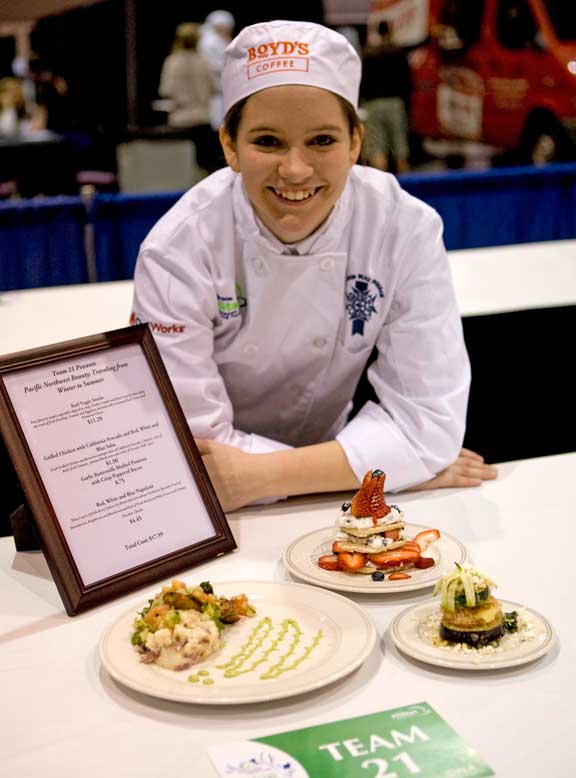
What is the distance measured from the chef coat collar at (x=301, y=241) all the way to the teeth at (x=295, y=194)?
11cm

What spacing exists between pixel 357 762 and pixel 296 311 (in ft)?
3.18

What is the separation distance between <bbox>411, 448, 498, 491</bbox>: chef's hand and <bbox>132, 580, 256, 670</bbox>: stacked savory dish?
1.80ft

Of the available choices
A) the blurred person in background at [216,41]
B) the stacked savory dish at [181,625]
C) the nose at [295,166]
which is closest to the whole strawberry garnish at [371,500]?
the stacked savory dish at [181,625]

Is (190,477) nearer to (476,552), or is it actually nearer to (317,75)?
(476,552)

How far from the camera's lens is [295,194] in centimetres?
163

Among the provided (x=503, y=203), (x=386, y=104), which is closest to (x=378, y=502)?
(x=503, y=203)

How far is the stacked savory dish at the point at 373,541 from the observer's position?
1.31 meters

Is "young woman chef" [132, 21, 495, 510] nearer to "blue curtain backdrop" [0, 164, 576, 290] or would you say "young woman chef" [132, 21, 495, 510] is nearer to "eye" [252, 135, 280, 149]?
"eye" [252, 135, 280, 149]

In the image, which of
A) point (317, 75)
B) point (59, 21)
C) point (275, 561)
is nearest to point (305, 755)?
point (275, 561)

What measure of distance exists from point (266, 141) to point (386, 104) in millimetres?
6185

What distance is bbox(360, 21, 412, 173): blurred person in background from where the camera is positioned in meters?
7.52

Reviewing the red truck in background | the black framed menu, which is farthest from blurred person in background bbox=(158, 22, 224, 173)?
the black framed menu

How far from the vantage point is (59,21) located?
12.4 metres

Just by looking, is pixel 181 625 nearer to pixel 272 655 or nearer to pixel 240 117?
pixel 272 655
